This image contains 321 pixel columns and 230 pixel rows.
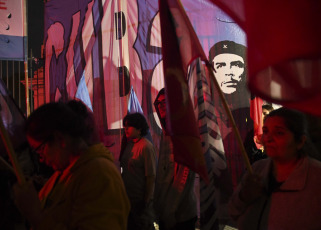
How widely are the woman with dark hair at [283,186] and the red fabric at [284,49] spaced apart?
112 centimetres

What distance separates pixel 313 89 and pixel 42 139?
1271 mm

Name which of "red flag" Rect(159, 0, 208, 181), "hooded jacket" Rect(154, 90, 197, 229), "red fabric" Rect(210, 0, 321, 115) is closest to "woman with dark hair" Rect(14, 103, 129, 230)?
"red flag" Rect(159, 0, 208, 181)

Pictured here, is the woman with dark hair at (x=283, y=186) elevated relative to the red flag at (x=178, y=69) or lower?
lower

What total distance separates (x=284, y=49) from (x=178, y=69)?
62.0 inches

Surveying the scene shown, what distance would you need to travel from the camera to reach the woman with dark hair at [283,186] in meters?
1.90

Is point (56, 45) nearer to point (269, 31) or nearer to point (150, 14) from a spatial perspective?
point (150, 14)

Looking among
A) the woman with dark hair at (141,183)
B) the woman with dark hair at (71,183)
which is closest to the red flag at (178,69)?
the woman with dark hair at (71,183)

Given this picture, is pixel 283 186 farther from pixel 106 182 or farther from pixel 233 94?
pixel 233 94

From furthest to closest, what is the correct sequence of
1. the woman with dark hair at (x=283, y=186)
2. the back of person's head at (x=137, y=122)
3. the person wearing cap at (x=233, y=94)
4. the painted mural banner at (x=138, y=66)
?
the person wearing cap at (x=233, y=94) < the painted mural banner at (x=138, y=66) < the back of person's head at (x=137, y=122) < the woman with dark hair at (x=283, y=186)

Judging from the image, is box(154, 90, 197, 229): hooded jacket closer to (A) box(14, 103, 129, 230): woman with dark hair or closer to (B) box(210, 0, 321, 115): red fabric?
(A) box(14, 103, 129, 230): woman with dark hair

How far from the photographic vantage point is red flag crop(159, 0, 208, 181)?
232 centimetres

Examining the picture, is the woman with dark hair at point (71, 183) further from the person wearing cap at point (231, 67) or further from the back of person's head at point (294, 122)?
the person wearing cap at point (231, 67)

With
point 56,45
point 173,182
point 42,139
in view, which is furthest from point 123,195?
point 56,45

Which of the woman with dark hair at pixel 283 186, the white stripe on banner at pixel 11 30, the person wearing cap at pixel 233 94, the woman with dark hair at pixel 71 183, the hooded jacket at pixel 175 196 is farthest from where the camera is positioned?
the white stripe on banner at pixel 11 30
